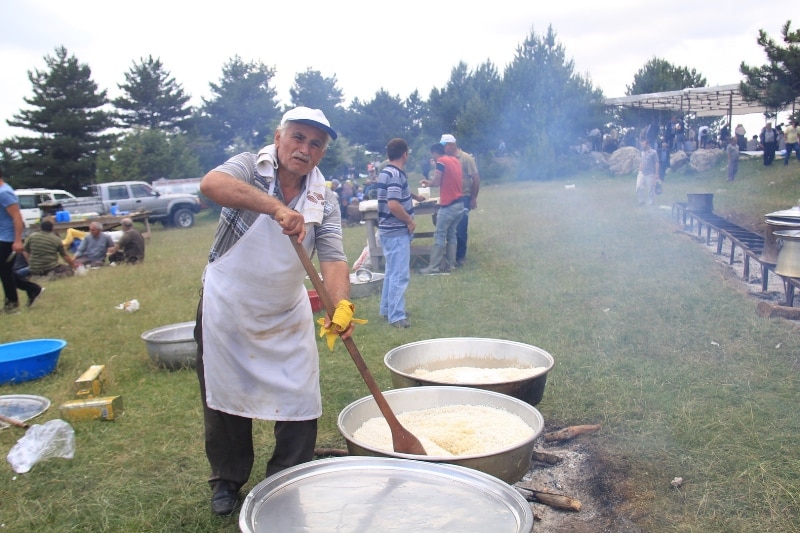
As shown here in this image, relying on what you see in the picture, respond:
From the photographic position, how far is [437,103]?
1580 inches

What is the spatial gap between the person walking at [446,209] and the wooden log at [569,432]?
4.72 metres

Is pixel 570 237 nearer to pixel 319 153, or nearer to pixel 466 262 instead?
pixel 466 262

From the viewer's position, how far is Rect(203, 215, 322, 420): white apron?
2383 millimetres

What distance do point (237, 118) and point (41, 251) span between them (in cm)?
3366

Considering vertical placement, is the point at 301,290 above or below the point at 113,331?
above

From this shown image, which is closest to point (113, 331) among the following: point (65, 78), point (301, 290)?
point (301, 290)

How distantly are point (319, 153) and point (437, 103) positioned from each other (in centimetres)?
3918

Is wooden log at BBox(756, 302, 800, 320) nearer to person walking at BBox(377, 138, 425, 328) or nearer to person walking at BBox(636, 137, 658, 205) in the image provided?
person walking at BBox(377, 138, 425, 328)

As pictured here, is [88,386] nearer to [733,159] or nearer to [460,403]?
[460,403]

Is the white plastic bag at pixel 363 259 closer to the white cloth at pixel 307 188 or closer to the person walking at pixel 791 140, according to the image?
the white cloth at pixel 307 188

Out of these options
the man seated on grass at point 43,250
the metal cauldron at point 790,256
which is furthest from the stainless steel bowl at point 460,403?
the man seated on grass at point 43,250

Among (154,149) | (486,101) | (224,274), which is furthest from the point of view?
(486,101)

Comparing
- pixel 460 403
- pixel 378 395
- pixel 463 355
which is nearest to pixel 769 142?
pixel 463 355

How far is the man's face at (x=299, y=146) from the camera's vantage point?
2365 millimetres
